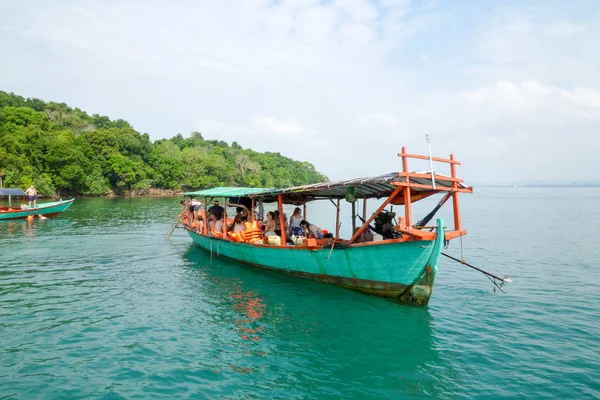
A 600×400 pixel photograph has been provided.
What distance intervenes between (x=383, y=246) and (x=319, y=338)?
3.02m

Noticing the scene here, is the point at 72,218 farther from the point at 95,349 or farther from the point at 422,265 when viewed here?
the point at 422,265

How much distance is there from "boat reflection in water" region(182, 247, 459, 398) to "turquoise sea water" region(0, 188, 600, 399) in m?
0.04

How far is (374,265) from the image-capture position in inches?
455

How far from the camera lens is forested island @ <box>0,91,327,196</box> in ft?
193

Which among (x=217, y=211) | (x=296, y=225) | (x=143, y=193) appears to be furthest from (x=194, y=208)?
(x=143, y=193)

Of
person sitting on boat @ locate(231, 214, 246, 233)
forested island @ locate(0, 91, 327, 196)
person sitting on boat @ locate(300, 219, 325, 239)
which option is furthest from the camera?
forested island @ locate(0, 91, 327, 196)

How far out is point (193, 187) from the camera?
85.2 metres

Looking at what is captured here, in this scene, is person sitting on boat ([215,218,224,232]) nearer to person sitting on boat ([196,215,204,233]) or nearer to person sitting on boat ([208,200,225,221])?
person sitting on boat ([208,200,225,221])

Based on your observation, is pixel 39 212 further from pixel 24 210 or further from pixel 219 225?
pixel 219 225

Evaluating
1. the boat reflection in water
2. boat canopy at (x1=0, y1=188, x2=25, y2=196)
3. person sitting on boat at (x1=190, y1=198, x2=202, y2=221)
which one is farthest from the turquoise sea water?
boat canopy at (x1=0, y1=188, x2=25, y2=196)

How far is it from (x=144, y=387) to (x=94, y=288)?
7.39 m

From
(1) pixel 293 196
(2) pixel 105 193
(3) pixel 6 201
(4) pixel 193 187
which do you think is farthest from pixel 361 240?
(4) pixel 193 187

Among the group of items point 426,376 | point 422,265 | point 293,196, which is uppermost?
point 293,196

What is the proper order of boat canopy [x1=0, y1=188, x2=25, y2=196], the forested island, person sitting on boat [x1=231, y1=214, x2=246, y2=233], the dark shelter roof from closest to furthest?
the dark shelter roof → person sitting on boat [x1=231, y1=214, x2=246, y2=233] → boat canopy [x1=0, y1=188, x2=25, y2=196] → the forested island
